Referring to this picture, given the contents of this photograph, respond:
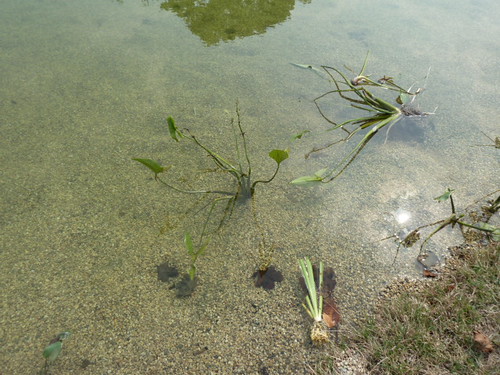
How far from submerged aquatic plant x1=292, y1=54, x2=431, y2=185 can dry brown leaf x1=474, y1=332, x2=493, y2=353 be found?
2.27ft

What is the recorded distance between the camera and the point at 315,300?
1.04 metres

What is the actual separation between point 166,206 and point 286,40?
1408 mm

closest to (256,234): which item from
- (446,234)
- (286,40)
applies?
(446,234)

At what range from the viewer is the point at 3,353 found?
0.94 m

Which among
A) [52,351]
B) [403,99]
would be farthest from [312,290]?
[403,99]

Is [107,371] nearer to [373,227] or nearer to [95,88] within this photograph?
[373,227]

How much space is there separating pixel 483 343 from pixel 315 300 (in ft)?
1.46

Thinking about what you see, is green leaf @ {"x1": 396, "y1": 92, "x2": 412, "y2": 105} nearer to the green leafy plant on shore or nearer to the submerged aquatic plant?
the submerged aquatic plant

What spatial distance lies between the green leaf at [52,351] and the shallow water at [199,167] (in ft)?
0.09

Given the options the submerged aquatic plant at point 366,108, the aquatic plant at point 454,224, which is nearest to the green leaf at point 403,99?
the submerged aquatic plant at point 366,108

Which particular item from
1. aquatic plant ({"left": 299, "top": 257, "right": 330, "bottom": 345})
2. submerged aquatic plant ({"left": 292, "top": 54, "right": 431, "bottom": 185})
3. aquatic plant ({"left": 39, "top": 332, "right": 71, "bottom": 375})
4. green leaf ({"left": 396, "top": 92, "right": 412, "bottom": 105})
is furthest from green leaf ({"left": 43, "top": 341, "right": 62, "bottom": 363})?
green leaf ({"left": 396, "top": 92, "right": 412, "bottom": 105})

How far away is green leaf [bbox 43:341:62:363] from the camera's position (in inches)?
35.4

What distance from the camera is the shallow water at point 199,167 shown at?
1007 millimetres

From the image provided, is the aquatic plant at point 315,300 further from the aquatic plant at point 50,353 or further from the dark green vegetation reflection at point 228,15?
the dark green vegetation reflection at point 228,15
